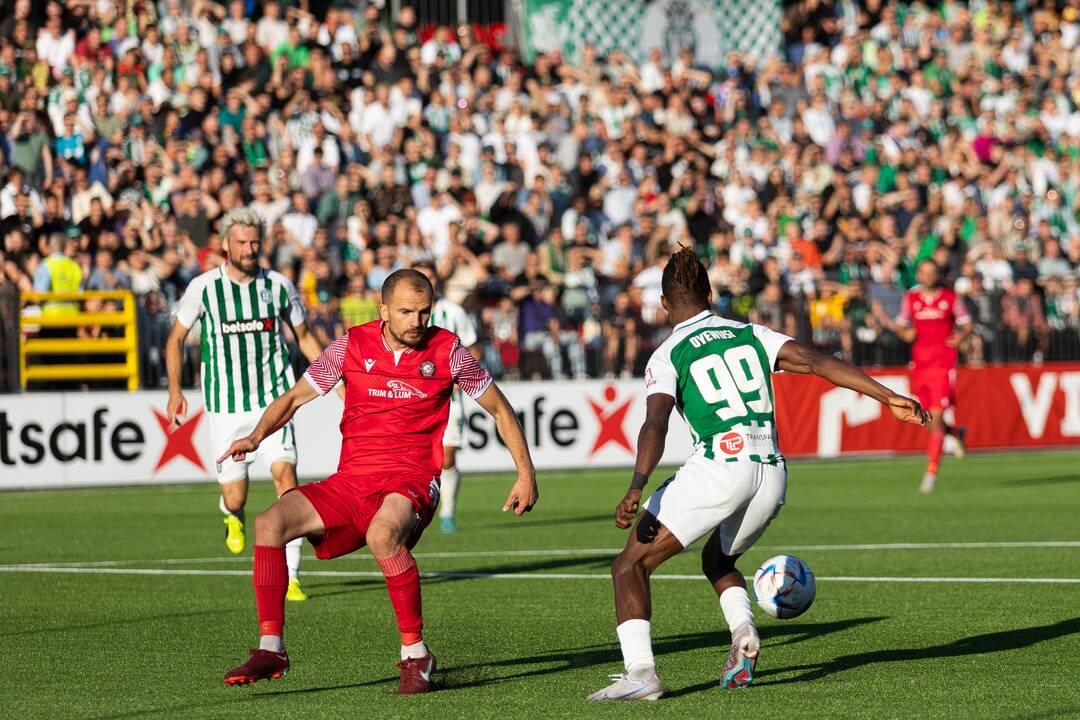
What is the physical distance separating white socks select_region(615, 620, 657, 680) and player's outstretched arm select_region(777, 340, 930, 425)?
122cm

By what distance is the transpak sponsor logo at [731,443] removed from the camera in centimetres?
759

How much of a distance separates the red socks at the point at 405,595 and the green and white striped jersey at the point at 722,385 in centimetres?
131

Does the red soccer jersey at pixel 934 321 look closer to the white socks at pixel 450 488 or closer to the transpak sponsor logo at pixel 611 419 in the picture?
the transpak sponsor logo at pixel 611 419

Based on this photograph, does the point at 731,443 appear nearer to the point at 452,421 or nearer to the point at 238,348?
the point at 238,348

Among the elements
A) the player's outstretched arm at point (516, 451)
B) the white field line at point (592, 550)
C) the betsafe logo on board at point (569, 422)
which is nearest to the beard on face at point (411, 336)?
the player's outstretched arm at point (516, 451)

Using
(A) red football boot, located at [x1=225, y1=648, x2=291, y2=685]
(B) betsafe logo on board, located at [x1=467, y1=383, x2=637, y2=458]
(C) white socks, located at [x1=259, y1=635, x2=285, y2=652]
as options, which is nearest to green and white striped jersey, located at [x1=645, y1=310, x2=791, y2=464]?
(A) red football boot, located at [x1=225, y1=648, x2=291, y2=685]

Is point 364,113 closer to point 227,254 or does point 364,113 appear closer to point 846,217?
point 846,217

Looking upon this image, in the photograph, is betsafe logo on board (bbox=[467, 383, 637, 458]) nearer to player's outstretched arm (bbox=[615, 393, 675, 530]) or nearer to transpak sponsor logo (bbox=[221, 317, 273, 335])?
transpak sponsor logo (bbox=[221, 317, 273, 335])

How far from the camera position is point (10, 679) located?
8.20 meters

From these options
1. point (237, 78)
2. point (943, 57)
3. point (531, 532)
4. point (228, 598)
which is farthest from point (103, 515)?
point (943, 57)

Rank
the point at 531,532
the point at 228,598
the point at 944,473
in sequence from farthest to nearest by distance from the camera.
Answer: the point at 944,473
the point at 531,532
the point at 228,598

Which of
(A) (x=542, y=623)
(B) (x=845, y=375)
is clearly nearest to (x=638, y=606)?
(B) (x=845, y=375)

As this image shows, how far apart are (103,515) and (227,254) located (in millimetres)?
6941

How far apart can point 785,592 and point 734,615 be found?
538 mm
